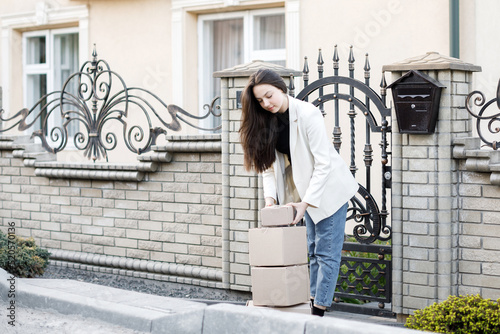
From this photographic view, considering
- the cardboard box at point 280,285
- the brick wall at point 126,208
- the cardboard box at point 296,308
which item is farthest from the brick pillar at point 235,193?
the cardboard box at point 296,308

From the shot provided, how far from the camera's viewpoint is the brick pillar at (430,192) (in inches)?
221

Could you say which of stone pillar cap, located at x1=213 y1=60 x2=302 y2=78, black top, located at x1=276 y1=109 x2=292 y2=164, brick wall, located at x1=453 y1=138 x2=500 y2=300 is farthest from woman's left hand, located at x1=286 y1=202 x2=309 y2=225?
stone pillar cap, located at x1=213 y1=60 x2=302 y2=78

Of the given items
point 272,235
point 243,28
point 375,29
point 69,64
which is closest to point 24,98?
point 69,64

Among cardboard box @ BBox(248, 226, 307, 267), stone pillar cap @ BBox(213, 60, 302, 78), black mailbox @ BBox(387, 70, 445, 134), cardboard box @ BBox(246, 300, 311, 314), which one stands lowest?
cardboard box @ BBox(246, 300, 311, 314)

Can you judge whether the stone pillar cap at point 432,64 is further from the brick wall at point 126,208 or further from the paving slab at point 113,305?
the paving slab at point 113,305

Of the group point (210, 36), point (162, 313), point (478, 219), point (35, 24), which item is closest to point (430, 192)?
point (478, 219)

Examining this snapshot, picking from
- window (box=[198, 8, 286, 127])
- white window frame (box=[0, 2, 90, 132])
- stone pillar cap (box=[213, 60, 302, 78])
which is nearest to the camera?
stone pillar cap (box=[213, 60, 302, 78])

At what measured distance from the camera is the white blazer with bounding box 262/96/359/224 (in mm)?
4879

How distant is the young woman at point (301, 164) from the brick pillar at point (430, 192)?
32.3 inches

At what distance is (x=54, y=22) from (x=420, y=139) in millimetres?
8703

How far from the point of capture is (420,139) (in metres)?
5.68

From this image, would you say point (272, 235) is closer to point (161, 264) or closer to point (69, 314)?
point (69, 314)

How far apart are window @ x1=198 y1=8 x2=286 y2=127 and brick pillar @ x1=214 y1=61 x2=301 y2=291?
3.88 m

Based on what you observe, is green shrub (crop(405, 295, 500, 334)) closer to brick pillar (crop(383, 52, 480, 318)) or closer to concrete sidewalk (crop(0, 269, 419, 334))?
concrete sidewalk (crop(0, 269, 419, 334))
